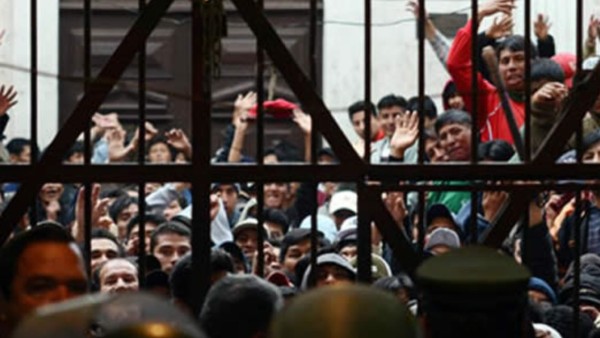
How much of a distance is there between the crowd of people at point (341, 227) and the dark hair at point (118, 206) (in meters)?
0.01

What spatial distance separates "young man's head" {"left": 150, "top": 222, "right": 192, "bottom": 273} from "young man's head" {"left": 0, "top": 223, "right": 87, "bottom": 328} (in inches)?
108

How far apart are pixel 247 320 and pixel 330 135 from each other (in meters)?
0.94

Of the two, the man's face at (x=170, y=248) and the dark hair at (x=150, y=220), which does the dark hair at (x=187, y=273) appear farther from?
the dark hair at (x=150, y=220)

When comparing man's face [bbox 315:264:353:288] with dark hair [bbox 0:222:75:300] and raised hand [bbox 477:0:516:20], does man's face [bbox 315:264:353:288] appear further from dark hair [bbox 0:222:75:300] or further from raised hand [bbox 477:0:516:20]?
dark hair [bbox 0:222:75:300]

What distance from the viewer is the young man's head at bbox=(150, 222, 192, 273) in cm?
Answer: 905

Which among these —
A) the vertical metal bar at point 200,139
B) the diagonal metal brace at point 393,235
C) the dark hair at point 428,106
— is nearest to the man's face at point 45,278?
the vertical metal bar at point 200,139

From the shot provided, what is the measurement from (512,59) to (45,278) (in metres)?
3.60

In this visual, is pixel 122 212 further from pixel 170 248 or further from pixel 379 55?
pixel 379 55

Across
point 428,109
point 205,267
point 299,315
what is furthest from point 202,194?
point 428,109

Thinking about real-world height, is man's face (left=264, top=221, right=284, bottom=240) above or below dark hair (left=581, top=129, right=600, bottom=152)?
below

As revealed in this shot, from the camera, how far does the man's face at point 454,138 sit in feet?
31.1

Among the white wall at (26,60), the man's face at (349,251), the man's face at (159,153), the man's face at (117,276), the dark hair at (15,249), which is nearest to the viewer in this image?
the dark hair at (15,249)

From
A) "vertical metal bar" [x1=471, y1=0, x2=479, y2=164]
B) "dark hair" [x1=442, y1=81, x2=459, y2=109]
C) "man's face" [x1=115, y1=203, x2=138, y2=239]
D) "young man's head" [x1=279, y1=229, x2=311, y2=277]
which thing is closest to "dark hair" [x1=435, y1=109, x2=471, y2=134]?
"dark hair" [x1=442, y1=81, x2=459, y2=109]

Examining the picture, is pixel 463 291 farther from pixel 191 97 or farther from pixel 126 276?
pixel 126 276
